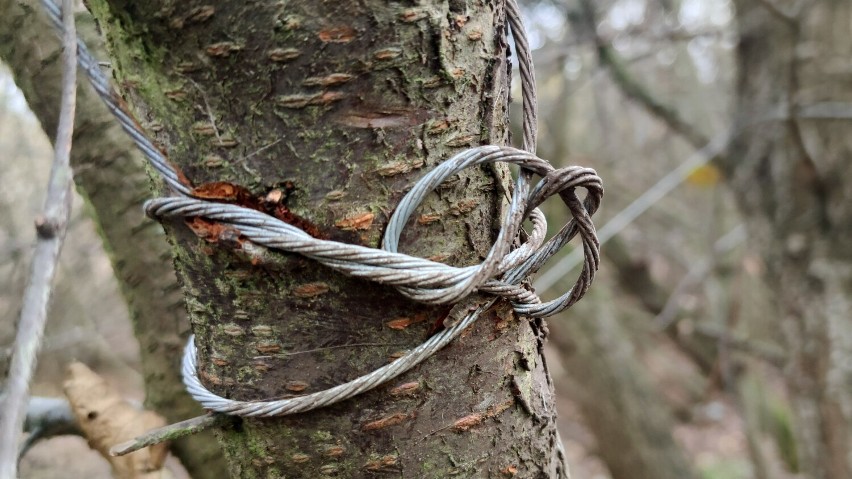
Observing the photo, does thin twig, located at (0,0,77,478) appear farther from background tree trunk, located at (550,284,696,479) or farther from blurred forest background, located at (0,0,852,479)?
background tree trunk, located at (550,284,696,479)

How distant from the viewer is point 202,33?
0.57 metres

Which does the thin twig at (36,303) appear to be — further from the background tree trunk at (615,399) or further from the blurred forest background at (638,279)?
the background tree trunk at (615,399)

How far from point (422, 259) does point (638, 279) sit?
5.26 metres

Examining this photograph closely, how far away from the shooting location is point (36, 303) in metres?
0.37

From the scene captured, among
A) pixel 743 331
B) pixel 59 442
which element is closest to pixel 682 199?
pixel 743 331

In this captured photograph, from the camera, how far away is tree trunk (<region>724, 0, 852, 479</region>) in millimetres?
2428

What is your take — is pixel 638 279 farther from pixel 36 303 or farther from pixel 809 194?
pixel 36 303

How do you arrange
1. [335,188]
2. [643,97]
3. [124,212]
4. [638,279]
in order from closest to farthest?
[335,188]
[124,212]
[643,97]
[638,279]

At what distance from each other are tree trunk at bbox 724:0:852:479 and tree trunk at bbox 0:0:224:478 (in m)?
2.34

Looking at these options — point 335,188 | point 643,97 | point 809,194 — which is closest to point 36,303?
point 335,188

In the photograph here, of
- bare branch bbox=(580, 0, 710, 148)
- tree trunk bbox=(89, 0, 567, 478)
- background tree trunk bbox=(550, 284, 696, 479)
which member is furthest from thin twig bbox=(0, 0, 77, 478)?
bare branch bbox=(580, 0, 710, 148)

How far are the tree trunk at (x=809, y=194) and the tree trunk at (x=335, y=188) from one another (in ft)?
7.39

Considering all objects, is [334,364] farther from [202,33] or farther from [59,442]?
[59,442]

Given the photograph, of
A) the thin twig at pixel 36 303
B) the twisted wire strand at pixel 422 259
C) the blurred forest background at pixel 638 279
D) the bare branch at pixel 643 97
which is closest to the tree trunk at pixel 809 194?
the blurred forest background at pixel 638 279
